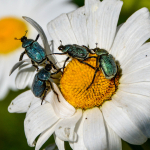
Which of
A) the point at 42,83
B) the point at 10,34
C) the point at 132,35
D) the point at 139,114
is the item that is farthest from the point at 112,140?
the point at 10,34

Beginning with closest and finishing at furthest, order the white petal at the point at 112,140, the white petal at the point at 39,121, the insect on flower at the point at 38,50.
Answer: the white petal at the point at 112,140 < the white petal at the point at 39,121 < the insect on flower at the point at 38,50

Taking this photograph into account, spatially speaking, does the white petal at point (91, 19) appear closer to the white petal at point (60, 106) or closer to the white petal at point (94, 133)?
the white petal at point (60, 106)

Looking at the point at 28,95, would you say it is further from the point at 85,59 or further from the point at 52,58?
the point at 85,59

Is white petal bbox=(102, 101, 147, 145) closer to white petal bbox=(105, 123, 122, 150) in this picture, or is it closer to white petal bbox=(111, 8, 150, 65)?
white petal bbox=(105, 123, 122, 150)

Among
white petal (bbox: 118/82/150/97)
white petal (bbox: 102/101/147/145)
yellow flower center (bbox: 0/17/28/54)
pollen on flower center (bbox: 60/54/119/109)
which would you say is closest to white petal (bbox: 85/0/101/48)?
pollen on flower center (bbox: 60/54/119/109)

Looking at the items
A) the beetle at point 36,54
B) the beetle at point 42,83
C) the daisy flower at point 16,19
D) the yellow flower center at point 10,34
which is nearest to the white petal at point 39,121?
the beetle at point 42,83

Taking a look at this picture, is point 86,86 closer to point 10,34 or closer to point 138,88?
point 138,88

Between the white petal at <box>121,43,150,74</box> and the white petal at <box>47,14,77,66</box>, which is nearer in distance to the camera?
the white petal at <box>121,43,150,74</box>
